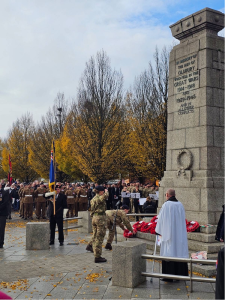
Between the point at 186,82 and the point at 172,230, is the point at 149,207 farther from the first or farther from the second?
the point at 172,230

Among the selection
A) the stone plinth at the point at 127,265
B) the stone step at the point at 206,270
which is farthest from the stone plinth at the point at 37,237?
the stone step at the point at 206,270

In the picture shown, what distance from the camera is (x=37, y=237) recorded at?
34.2ft

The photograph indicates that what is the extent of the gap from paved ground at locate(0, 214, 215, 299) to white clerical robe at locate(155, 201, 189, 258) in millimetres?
626

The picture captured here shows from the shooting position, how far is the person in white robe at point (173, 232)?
6.98 m

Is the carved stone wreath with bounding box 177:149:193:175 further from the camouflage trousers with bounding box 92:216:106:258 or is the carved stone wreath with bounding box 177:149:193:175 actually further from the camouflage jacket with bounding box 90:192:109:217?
the camouflage trousers with bounding box 92:216:106:258

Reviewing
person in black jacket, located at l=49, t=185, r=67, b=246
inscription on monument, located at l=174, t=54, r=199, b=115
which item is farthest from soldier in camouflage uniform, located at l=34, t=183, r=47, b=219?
inscription on monument, located at l=174, t=54, r=199, b=115

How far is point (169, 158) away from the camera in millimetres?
10883

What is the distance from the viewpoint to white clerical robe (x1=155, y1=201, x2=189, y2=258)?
702 cm

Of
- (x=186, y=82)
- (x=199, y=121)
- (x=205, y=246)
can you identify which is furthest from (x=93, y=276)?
(x=186, y=82)

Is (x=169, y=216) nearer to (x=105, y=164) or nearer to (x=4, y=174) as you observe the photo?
(x=105, y=164)

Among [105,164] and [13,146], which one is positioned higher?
[13,146]

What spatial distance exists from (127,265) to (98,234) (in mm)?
2196

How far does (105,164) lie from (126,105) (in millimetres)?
7295

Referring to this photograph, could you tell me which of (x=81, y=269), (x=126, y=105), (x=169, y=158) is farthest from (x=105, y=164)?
(x=81, y=269)
